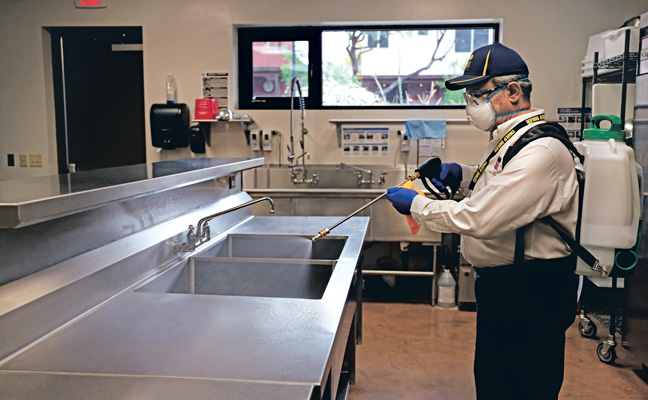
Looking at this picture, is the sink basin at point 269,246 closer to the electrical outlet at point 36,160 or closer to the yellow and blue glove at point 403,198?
the yellow and blue glove at point 403,198

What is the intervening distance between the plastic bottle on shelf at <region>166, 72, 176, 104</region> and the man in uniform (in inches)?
120

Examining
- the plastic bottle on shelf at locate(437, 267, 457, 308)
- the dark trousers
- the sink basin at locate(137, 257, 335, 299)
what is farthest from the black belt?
the plastic bottle on shelf at locate(437, 267, 457, 308)

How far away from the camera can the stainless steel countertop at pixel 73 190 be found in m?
1.07

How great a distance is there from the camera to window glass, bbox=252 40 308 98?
4664mm

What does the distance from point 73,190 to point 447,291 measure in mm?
3279

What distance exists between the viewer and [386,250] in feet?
15.1

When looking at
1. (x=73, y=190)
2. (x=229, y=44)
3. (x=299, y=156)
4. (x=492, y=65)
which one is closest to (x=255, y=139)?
(x=299, y=156)

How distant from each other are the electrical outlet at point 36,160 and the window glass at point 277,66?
6.16ft

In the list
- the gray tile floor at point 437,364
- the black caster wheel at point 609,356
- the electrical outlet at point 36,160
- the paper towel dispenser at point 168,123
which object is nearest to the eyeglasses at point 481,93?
the gray tile floor at point 437,364

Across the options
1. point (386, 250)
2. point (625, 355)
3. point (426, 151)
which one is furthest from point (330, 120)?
point (625, 355)

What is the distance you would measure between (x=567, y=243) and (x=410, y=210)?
0.51 metres

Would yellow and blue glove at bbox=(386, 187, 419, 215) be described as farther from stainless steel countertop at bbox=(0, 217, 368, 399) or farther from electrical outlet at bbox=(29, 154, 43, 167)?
electrical outlet at bbox=(29, 154, 43, 167)

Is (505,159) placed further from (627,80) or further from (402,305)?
(402,305)

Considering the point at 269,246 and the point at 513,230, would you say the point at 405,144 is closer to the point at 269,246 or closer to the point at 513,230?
the point at 269,246
